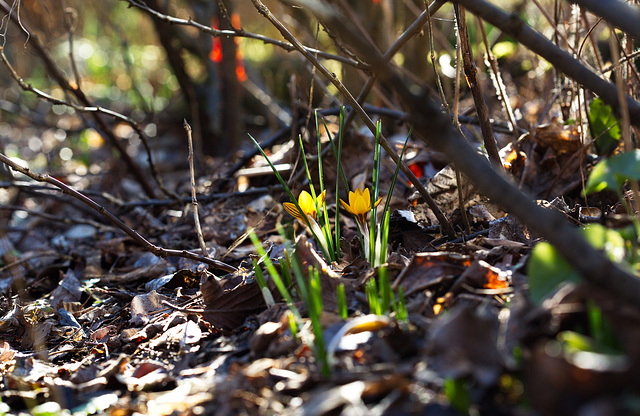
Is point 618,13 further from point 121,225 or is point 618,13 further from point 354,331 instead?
point 121,225

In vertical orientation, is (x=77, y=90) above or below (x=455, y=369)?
above

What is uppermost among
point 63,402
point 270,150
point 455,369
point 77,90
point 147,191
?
point 77,90

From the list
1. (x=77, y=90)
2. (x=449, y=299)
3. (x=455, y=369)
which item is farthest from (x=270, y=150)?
(x=455, y=369)

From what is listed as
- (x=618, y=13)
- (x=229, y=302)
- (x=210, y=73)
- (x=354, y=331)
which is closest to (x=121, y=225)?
(x=229, y=302)

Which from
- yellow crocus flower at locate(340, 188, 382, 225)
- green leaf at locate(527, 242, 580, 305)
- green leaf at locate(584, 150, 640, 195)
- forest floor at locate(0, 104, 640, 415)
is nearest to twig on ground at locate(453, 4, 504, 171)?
forest floor at locate(0, 104, 640, 415)

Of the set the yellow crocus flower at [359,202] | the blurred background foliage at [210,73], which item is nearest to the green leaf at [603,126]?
the blurred background foliage at [210,73]

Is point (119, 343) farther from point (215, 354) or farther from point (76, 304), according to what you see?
point (76, 304)

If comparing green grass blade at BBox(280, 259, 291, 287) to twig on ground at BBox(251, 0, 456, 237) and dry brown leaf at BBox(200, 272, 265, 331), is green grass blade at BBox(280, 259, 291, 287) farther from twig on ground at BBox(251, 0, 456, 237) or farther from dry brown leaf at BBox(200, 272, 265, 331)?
twig on ground at BBox(251, 0, 456, 237)

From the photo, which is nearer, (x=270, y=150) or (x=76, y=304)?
(x=76, y=304)
